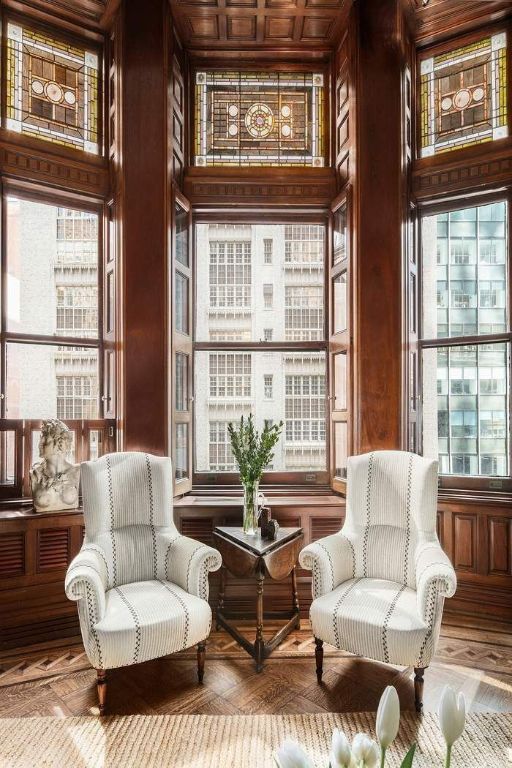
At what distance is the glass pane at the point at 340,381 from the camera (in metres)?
3.12

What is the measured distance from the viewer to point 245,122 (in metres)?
3.33

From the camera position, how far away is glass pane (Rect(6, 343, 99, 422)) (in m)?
2.89

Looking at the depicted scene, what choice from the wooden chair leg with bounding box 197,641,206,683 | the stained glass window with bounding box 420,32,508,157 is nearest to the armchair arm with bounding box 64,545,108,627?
the wooden chair leg with bounding box 197,641,206,683

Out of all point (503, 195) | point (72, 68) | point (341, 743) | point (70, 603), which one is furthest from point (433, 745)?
point (72, 68)

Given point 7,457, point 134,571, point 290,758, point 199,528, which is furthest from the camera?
point 199,528

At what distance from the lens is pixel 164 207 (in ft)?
9.70

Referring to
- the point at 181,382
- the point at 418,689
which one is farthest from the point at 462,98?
the point at 418,689

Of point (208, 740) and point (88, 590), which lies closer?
point (208, 740)

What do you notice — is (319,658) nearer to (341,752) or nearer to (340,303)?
(341,752)

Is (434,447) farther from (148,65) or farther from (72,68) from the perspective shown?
(72,68)

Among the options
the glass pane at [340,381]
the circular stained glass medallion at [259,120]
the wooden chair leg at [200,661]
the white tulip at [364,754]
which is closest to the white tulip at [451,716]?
the white tulip at [364,754]

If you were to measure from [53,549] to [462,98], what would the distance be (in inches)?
148

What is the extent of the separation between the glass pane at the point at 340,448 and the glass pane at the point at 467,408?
22.4 inches

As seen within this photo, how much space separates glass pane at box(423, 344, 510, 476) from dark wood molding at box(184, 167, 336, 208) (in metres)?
1.34
